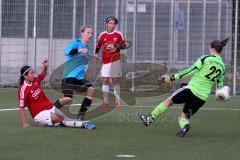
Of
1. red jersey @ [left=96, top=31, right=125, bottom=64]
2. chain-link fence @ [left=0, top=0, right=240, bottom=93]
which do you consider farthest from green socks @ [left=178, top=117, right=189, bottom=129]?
chain-link fence @ [left=0, top=0, right=240, bottom=93]

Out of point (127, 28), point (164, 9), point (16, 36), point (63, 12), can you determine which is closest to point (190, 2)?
point (164, 9)

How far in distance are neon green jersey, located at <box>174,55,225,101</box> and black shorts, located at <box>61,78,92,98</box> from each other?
6.96ft

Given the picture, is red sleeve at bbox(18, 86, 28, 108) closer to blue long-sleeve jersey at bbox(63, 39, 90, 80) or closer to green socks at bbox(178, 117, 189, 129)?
blue long-sleeve jersey at bbox(63, 39, 90, 80)

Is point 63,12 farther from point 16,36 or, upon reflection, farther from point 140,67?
point 140,67

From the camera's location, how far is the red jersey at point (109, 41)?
44.7 ft

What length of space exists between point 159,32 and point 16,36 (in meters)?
4.38

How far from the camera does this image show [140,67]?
20062mm

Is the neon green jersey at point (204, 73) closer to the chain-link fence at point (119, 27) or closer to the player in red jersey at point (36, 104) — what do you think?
the player in red jersey at point (36, 104)

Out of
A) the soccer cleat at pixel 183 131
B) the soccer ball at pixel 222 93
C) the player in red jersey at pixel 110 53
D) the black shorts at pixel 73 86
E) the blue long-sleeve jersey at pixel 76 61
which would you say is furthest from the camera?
the player in red jersey at pixel 110 53

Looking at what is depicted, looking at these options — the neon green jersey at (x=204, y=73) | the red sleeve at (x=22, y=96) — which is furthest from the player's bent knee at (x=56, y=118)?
the neon green jersey at (x=204, y=73)

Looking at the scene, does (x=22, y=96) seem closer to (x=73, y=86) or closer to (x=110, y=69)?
(x=73, y=86)

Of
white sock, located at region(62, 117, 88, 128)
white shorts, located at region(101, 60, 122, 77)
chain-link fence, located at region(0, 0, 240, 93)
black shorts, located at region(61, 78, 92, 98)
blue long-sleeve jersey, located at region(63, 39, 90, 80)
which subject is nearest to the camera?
white sock, located at region(62, 117, 88, 128)

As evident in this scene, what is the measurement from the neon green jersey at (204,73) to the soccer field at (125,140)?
66cm

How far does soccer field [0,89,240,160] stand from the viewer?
7.42m
